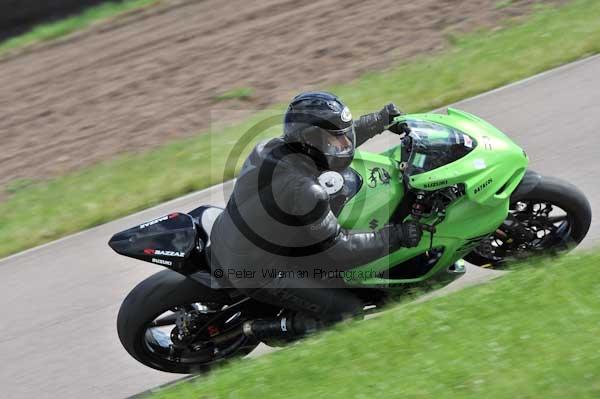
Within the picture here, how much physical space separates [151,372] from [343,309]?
148 cm

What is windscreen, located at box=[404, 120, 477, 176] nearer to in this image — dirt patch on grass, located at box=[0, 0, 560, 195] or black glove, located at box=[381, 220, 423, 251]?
black glove, located at box=[381, 220, 423, 251]

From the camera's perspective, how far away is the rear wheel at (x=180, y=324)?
5668 millimetres

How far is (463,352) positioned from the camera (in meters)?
4.57

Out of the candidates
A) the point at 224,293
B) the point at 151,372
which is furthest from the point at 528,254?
the point at 151,372

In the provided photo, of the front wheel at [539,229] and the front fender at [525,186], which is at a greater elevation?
the front fender at [525,186]

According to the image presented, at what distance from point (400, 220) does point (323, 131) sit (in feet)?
2.87

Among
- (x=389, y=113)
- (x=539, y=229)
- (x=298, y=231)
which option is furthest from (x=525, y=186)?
(x=298, y=231)

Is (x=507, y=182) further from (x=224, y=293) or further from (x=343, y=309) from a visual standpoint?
(x=224, y=293)

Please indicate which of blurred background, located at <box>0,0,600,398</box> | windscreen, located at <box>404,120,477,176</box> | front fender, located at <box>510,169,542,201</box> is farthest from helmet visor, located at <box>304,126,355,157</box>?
blurred background, located at <box>0,0,600,398</box>

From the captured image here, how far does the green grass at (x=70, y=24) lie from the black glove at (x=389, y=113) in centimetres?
1011

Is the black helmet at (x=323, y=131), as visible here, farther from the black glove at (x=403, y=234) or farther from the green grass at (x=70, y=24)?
the green grass at (x=70, y=24)

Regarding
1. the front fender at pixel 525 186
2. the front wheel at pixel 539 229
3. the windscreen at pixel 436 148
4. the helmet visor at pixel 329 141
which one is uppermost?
the helmet visor at pixel 329 141

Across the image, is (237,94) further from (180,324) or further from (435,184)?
(435,184)

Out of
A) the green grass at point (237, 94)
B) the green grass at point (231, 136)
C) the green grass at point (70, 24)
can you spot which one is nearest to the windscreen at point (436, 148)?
the green grass at point (231, 136)
